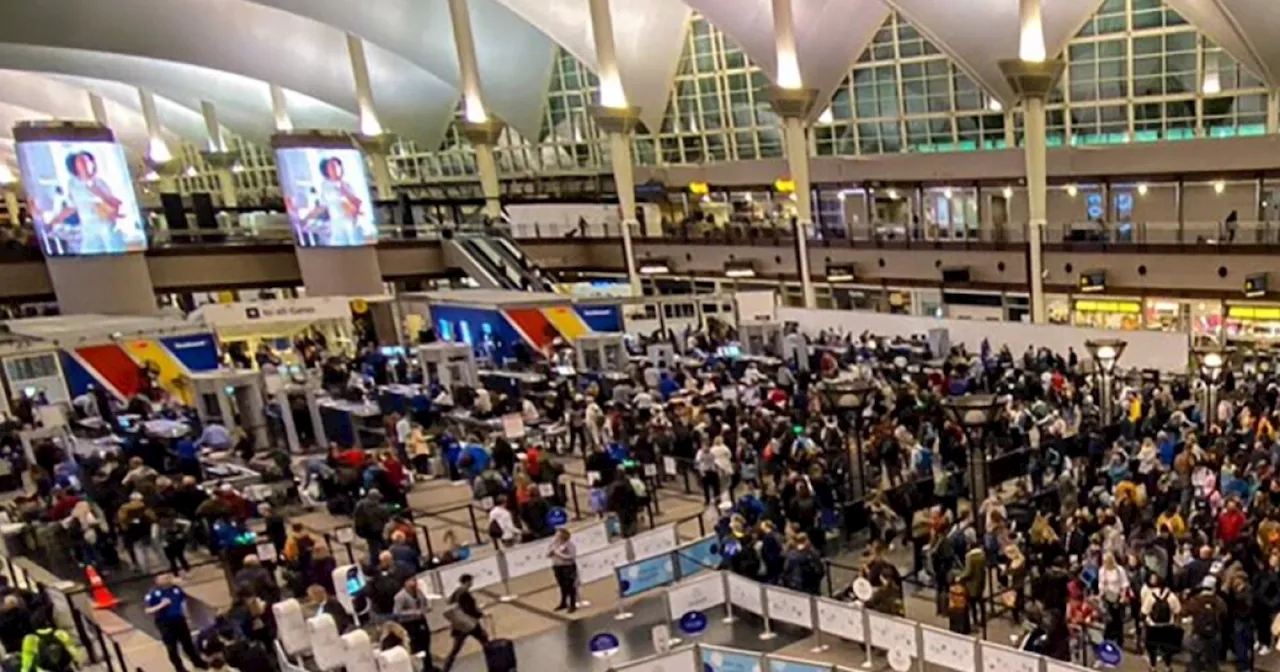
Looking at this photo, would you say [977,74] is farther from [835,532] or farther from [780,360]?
[835,532]

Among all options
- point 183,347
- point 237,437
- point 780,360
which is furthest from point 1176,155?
point 183,347

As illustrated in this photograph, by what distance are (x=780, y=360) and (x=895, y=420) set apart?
632 cm

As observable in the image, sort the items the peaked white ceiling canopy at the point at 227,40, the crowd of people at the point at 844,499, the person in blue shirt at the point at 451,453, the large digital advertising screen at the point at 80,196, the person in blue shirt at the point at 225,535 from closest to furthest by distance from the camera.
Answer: the crowd of people at the point at 844,499, the person in blue shirt at the point at 225,535, the person in blue shirt at the point at 451,453, the large digital advertising screen at the point at 80,196, the peaked white ceiling canopy at the point at 227,40

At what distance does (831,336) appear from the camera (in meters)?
25.0

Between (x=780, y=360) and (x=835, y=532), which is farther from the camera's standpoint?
(x=780, y=360)

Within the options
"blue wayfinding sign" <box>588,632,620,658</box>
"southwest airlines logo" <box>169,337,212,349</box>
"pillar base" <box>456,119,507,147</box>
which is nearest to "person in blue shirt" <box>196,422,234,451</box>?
"southwest airlines logo" <box>169,337,212,349</box>

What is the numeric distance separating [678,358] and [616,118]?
14.4m

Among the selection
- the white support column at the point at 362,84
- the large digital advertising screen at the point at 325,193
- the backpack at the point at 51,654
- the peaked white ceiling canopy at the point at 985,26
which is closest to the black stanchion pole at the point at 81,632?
the backpack at the point at 51,654

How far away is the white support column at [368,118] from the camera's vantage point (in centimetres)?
4269

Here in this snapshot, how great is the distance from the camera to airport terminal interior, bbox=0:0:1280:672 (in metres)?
10.5

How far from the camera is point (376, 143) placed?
148 feet

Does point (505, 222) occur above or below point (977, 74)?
below

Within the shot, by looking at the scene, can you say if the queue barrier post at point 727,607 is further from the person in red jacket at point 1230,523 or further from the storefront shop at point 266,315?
the storefront shop at point 266,315

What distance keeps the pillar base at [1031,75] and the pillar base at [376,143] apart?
29.9m
